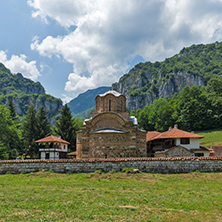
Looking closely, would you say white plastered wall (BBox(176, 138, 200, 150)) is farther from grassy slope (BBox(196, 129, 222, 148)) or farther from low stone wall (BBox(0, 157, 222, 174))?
grassy slope (BBox(196, 129, 222, 148))

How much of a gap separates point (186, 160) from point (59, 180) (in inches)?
365

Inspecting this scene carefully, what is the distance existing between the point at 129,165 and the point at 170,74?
120 metres

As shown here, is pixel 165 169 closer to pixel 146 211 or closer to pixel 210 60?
pixel 146 211

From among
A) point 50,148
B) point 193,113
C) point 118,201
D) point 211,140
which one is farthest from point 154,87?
point 118,201

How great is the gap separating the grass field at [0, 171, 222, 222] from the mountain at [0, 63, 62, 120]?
10829cm

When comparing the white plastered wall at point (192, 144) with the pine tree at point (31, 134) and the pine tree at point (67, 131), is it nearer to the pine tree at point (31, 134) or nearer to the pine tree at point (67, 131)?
the pine tree at point (67, 131)

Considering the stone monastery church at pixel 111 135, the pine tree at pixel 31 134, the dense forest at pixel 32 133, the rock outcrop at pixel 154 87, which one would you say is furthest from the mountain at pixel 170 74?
the stone monastery church at pixel 111 135

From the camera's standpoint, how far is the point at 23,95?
13288 centimetres

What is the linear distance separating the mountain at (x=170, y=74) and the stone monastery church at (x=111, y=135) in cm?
10379

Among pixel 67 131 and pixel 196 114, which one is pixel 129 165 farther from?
pixel 196 114

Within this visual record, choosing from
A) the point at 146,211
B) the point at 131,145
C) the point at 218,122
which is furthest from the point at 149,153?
the point at 218,122

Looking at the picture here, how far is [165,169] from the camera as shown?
15.0 m

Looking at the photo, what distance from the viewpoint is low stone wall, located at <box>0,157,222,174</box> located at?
49.0ft

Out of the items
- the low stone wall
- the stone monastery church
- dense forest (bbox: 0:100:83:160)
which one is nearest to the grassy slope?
the stone monastery church
